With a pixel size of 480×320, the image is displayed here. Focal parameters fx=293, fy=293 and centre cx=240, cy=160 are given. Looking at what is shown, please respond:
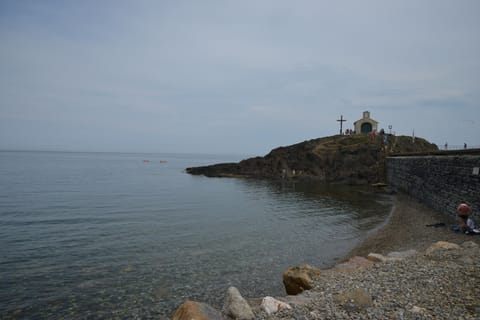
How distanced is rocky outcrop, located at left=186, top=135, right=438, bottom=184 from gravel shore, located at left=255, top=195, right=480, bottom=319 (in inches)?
1770

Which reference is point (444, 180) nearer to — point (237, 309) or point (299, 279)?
point (299, 279)

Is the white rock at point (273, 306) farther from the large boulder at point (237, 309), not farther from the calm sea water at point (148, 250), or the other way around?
the calm sea water at point (148, 250)

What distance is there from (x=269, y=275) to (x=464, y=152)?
16.9 m

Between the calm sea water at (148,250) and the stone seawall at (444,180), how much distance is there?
412 cm

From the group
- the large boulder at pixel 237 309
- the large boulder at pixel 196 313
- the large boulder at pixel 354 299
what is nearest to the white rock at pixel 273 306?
the large boulder at pixel 237 309

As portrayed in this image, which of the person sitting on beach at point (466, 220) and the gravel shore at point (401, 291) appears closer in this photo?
the gravel shore at point (401, 291)

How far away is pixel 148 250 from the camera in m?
14.9

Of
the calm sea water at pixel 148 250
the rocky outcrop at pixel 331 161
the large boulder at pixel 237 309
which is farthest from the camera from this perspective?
the rocky outcrop at pixel 331 161

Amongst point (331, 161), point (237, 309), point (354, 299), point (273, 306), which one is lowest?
point (237, 309)

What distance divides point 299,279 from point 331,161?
54040 mm

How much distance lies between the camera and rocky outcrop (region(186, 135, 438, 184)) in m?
55.3

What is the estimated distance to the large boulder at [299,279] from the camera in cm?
951

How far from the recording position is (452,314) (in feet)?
20.0

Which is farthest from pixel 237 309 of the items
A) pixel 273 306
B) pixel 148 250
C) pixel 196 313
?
pixel 148 250
